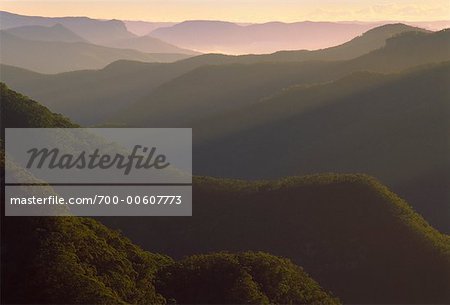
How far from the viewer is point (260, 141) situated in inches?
5645

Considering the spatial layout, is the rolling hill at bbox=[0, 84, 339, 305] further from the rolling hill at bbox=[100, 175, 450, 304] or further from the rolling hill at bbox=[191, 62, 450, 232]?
the rolling hill at bbox=[191, 62, 450, 232]

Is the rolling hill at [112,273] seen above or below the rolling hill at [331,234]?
below

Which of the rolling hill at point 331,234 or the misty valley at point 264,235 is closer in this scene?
the misty valley at point 264,235

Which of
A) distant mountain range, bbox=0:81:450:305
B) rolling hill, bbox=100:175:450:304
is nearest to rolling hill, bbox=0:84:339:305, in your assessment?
distant mountain range, bbox=0:81:450:305

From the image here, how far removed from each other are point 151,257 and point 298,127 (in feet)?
340

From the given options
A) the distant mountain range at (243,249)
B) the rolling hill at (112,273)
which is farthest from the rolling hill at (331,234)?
the rolling hill at (112,273)

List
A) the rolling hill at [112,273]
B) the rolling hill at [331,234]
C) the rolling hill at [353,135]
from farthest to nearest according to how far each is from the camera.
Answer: the rolling hill at [353,135]
the rolling hill at [331,234]
the rolling hill at [112,273]

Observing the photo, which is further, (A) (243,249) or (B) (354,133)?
(B) (354,133)

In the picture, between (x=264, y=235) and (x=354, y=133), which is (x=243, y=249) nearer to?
(x=264, y=235)

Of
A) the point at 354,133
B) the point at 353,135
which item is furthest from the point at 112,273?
the point at 354,133

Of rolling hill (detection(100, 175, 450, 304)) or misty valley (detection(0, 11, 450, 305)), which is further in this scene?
rolling hill (detection(100, 175, 450, 304))

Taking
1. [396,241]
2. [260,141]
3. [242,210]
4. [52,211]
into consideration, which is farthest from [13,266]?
[260,141]

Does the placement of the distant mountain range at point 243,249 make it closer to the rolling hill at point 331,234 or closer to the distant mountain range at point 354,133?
the rolling hill at point 331,234

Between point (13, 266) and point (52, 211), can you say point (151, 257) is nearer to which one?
point (52, 211)
